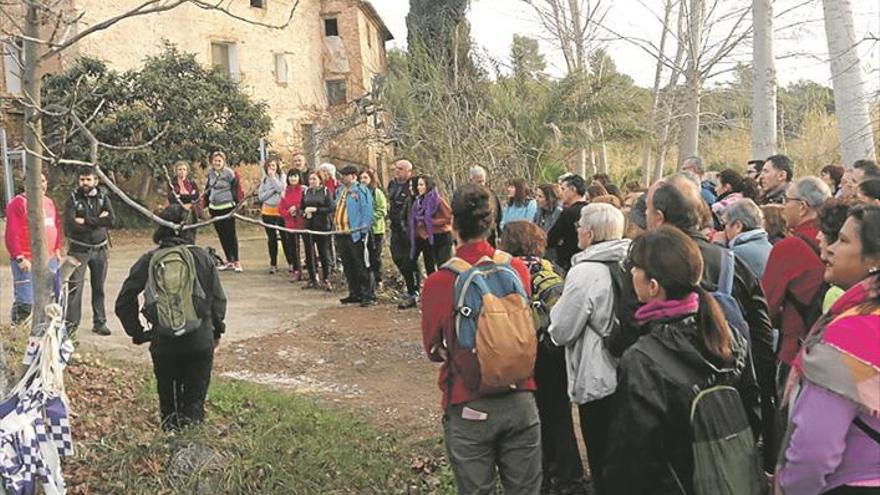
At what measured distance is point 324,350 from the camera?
805 cm

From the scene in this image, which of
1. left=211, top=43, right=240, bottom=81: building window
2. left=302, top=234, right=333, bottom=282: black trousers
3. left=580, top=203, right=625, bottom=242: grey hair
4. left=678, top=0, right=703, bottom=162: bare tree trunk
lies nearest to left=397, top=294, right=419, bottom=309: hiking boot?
left=302, top=234, right=333, bottom=282: black trousers

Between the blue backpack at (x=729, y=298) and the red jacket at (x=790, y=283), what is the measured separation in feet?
1.31

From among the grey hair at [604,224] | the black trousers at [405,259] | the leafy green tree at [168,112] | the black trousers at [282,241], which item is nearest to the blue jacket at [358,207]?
the black trousers at [405,259]

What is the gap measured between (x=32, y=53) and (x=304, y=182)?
7.55m

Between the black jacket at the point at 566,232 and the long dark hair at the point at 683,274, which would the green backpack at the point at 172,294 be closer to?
the long dark hair at the point at 683,274

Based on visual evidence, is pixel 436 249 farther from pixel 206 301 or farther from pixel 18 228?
A: pixel 206 301

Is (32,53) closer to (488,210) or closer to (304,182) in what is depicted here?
(488,210)

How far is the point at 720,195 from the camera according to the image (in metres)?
7.10

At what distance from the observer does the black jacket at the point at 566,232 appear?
6.38 meters

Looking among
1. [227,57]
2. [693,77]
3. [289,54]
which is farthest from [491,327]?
[289,54]

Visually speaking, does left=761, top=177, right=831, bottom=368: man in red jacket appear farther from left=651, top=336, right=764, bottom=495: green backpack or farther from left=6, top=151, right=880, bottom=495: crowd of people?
left=651, top=336, right=764, bottom=495: green backpack

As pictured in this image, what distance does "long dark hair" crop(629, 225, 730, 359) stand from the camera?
2.65 m

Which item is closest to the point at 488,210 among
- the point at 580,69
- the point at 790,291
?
the point at 790,291

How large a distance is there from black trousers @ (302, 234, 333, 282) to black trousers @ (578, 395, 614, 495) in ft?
23.3
